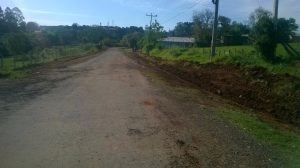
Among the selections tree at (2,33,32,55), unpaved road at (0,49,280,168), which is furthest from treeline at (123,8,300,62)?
tree at (2,33,32,55)

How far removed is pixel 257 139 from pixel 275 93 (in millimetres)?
9766

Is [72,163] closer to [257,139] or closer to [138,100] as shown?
[257,139]

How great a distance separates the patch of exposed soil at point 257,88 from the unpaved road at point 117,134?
101 inches

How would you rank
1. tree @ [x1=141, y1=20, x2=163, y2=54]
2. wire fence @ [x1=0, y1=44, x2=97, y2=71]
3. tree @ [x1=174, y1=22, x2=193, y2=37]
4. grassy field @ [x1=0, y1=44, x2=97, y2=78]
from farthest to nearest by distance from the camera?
tree @ [x1=174, y1=22, x2=193, y2=37]
tree @ [x1=141, y1=20, x2=163, y2=54]
wire fence @ [x1=0, y1=44, x2=97, y2=71]
grassy field @ [x1=0, y1=44, x2=97, y2=78]

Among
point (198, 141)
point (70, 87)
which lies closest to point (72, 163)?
point (198, 141)

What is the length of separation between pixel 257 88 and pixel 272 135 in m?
10.9

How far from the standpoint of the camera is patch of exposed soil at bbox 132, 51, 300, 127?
17016 mm

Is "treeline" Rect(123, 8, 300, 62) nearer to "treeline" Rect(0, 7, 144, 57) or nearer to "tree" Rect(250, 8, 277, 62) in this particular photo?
"tree" Rect(250, 8, 277, 62)

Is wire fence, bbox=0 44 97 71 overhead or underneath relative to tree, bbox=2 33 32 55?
underneath

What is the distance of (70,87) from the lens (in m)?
20.0

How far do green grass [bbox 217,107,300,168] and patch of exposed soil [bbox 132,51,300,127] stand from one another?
212cm

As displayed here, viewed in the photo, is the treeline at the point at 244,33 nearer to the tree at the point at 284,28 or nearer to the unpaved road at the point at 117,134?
the tree at the point at 284,28

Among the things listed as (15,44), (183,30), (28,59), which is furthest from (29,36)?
(183,30)

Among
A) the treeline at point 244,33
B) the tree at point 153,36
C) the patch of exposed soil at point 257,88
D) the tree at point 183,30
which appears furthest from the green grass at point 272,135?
the tree at point 183,30
